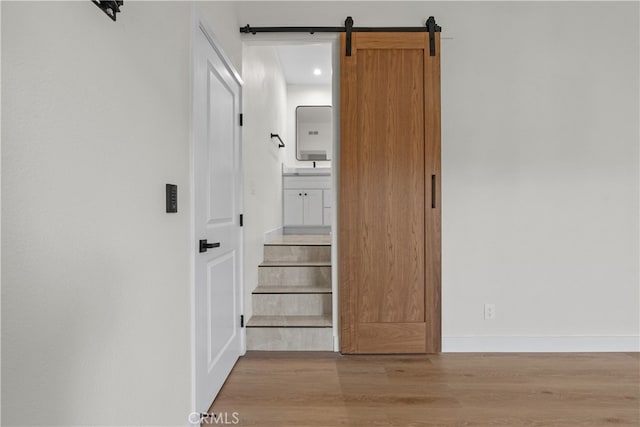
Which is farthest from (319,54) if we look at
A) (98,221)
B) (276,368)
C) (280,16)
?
(98,221)

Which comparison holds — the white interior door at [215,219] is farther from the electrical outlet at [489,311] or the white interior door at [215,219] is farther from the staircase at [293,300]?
the electrical outlet at [489,311]

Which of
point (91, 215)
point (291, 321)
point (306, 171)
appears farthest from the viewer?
point (306, 171)

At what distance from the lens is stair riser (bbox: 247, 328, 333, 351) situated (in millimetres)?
2570

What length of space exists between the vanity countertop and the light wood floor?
3.10 metres

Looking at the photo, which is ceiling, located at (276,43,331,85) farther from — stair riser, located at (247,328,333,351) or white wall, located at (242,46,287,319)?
stair riser, located at (247,328,333,351)

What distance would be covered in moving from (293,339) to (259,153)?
1699mm

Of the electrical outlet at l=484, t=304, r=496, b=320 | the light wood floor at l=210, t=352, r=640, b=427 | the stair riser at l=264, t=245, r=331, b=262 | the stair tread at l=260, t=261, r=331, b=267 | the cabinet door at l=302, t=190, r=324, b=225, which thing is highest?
the cabinet door at l=302, t=190, r=324, b=225

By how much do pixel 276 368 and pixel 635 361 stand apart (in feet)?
8.38

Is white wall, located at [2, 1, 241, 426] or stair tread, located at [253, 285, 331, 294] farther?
stair tread, located at [253, 285, 331, 294]

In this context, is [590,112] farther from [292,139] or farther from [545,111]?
[292,139]

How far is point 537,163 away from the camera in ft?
8.44

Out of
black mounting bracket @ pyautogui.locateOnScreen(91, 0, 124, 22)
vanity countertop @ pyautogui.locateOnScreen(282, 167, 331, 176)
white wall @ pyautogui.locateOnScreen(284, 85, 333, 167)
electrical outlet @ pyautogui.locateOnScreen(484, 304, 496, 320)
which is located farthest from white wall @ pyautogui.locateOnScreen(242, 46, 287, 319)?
electrical outlet @ pyautogui.locateOnScreen(484, 304, 496, 320)

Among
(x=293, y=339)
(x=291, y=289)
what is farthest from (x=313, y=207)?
(x=293, y=339)

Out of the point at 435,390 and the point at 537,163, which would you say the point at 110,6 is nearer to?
the point at 435,390
